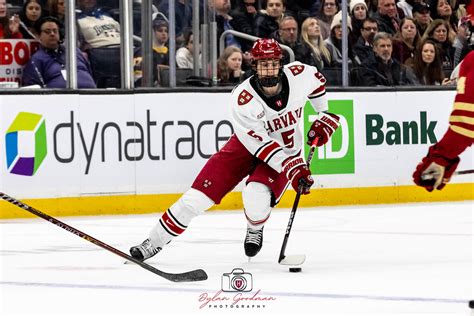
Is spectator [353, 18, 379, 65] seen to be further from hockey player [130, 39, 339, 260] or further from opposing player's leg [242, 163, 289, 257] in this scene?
opposing player's leg [242, 163, 289, 257]

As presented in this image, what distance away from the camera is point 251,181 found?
6402mm

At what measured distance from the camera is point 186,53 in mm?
9477

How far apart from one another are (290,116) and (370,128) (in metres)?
3.50

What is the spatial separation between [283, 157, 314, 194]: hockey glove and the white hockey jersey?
118mm

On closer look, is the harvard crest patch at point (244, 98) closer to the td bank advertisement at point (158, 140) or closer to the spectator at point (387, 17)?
the td bank advertisement at point (158, 140)

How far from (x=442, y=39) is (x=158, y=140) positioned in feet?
8.92

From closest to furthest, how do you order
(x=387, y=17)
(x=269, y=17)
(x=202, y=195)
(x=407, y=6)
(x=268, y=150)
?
(x=268, y=150) < (x=202, y=195) < (x=269, y=17) < (x=387, y=17) < (x=407, y=6)

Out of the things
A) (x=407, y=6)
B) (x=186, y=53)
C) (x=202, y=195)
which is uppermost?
(x=407, y=6)

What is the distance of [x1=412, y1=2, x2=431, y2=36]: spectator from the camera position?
34.5 feet

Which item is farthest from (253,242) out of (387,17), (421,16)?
(421,16)

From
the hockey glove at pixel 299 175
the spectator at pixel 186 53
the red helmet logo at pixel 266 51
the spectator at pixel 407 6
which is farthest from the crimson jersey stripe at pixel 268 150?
the spectator at pixel 407 6

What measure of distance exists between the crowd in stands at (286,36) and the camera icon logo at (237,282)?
349 centimetres

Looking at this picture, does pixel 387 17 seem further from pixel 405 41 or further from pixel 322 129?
pixel 322 129

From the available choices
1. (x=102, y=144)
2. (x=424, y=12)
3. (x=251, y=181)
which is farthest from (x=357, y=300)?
(x=424, y=12)
